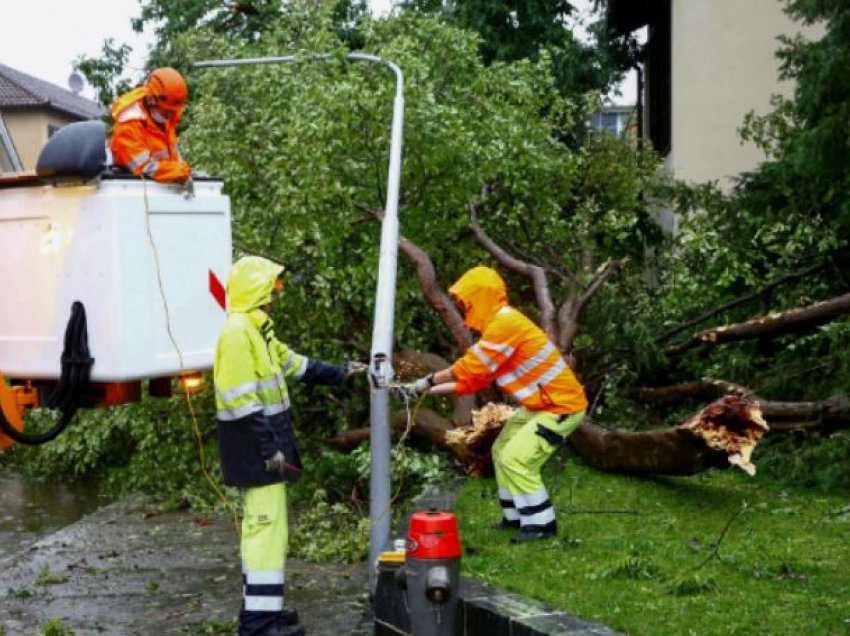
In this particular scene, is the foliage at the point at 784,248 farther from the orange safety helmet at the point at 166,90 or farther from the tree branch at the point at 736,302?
the orange safety helmet at the point at 166,90

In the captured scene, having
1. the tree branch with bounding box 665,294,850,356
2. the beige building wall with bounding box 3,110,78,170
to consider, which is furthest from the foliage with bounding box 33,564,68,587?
the beige building wall with bounding box 3,110,78,170

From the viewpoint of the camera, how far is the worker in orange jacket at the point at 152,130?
258 inches

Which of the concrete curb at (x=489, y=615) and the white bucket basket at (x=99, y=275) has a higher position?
the white bucket basket at (x=99, y=275)

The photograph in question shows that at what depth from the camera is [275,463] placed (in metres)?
6.75

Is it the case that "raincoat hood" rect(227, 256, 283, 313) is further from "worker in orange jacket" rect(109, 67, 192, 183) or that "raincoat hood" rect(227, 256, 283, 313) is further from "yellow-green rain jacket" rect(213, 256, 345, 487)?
"worker in orange jacket" rect(109, 67, 192, 183)

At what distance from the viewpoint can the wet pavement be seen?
7805mm

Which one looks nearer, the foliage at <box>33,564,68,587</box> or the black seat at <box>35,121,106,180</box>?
the black seat at <box>35,121,106,180</box>

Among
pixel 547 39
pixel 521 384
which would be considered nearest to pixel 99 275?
pixel 521 384

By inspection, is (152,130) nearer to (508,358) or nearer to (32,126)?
(508,358)

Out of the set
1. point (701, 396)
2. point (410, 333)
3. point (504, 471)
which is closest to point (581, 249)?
point (410, 333)

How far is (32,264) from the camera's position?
6.21 metres

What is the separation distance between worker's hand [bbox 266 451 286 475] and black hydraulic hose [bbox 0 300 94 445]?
1.10 m

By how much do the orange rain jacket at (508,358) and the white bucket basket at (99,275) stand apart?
7.14 feet

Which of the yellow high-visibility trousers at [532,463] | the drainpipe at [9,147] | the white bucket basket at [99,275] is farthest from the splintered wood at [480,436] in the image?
the drainpipe at [9,147]
